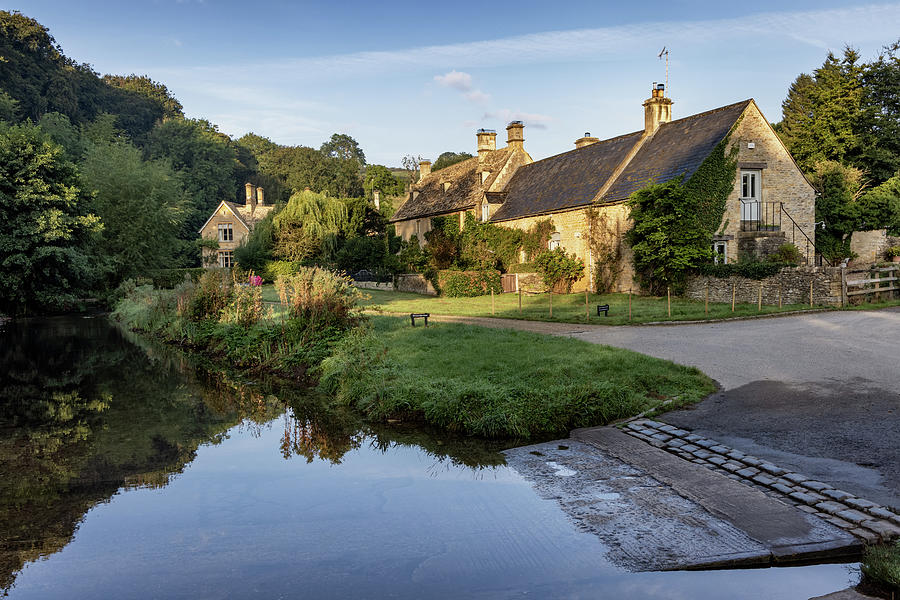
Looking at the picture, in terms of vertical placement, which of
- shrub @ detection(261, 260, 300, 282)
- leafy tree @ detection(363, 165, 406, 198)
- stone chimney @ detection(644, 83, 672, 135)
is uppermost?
leafy tree @ detection(363, 165, 406, 198)

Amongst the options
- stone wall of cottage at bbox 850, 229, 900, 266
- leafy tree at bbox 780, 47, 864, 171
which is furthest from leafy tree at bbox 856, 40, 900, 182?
stone wall of cottage at bbox 850, 229, 900, 266

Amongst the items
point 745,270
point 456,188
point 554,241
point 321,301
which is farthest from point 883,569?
point 456,188

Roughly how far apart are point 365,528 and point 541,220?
89.8 ft

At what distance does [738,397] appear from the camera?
8.89m

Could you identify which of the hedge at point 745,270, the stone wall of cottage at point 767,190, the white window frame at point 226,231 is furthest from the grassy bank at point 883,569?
the white window frame at point 226,231

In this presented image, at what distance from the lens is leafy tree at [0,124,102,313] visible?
26.7m

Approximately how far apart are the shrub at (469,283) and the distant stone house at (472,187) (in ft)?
21.4

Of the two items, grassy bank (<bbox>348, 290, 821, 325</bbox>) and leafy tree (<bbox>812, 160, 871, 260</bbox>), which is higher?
leafy tree (<bbox>812, 160, 871, 260</bbox>)

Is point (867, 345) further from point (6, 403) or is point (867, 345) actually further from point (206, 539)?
point (6, 403)

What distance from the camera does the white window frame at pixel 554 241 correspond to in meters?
31.0

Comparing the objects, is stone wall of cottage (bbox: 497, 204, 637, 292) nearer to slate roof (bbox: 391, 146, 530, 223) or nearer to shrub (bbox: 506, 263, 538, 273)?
shrub (bbox: 506, 263, 538, 273)

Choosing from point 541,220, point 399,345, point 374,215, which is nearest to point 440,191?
point 374,215

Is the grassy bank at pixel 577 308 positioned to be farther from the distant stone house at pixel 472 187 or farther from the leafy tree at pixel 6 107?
the leafy tree at pixel 6 107

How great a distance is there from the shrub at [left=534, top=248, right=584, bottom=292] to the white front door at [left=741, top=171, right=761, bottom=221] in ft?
24.0
